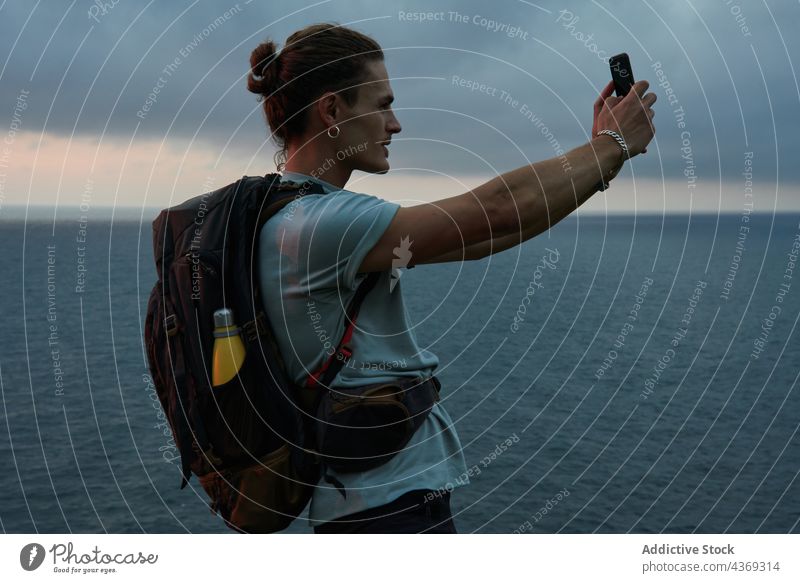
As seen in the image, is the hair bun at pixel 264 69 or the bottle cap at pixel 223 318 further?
the hair bun at pixel 264 69

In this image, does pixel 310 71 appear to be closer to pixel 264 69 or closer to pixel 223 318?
pixel 264 69

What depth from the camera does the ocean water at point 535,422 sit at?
87.9 m

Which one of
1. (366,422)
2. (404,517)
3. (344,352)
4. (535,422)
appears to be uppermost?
(344,352)

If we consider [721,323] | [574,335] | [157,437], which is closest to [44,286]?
[157,437]

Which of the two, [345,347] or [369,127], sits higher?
[369,127]

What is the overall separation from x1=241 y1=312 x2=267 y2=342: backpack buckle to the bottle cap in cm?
6

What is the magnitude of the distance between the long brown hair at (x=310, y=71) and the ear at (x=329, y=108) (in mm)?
26

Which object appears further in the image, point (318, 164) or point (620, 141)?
point (318, 164)

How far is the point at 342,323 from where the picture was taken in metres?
3.45

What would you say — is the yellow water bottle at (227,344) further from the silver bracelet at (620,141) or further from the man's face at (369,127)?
the silver bracelet at (620,141)

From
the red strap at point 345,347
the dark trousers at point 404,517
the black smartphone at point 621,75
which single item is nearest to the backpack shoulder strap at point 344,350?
the red strap at point 345,347

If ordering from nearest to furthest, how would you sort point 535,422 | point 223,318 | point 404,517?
1. point 223,318
2. point 404,517
3. point 535,422

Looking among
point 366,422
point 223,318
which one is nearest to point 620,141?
point 366,422

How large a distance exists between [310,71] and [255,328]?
964mm
